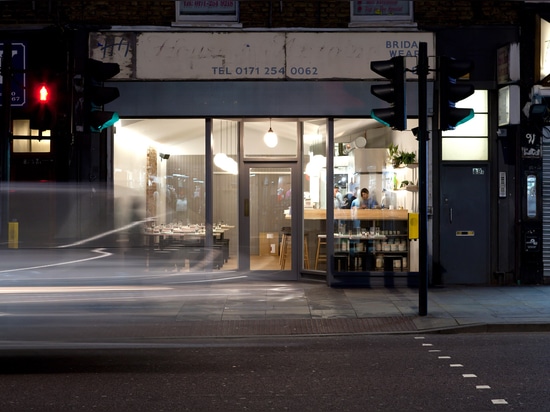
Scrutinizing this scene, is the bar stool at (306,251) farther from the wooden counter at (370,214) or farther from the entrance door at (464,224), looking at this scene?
the entrance door at (464,224)

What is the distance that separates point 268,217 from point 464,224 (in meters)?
3.71

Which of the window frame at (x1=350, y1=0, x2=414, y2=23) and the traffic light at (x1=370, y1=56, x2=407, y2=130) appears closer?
the traffic light at (x1=370, y1=56, x2=407, y2=130)

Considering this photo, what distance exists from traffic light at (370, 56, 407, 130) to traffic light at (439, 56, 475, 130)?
0.54 m

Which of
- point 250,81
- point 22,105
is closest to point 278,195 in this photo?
point 250,81

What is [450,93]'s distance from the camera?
11.9 m

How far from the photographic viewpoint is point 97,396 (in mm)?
7539

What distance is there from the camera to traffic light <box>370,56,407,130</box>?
38.5ft

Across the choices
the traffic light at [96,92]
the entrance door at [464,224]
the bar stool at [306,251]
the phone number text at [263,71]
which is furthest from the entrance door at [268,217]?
the traffic light at [96,92]

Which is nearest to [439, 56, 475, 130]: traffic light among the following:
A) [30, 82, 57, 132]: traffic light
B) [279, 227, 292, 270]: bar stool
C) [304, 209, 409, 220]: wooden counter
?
[304, 209, 409, 220]: wooden counter

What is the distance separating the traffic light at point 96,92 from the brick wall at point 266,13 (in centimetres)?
551

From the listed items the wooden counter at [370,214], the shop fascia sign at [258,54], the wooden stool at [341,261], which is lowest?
the wooden stool at [341,261]

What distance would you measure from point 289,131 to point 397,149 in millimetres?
2087

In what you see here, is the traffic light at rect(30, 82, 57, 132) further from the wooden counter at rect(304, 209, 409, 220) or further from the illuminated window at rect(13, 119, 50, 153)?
the wooden counter at rect(304, 209, 409, 220)

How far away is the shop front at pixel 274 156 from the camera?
15.3 metres
